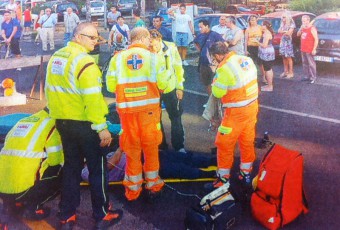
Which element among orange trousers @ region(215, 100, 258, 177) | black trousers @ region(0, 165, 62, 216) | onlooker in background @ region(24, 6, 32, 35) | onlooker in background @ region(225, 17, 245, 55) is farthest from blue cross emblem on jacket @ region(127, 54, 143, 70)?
Answer: onlooker in background @ region(24, 6, 32, 35)

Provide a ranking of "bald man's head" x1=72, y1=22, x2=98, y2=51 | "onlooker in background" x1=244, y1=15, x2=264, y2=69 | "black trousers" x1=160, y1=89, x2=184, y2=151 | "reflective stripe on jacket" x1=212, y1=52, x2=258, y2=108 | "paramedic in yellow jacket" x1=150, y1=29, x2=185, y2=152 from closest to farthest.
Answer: "bald man's head" x1=72, y1=22, x2=98, y2=51
"reflective stripe on jacket" x1=212, y1=52, x2=258, y2=108
"paramedic in yellow jacket" x1=150, y1=29, x2=185, y2=152
"black trousers" x1=160, y1=89, x2=184, y2=151
"onlooker in background" x1=244, y1=15, x2=264, y2=69

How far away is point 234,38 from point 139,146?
5.83 m

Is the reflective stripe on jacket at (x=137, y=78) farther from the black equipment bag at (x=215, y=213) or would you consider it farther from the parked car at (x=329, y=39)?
the parked car at (x=329, y=39)

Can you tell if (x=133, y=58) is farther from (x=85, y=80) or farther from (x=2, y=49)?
(x=2, y=49)

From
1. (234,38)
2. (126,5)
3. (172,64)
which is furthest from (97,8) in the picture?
(172,64)

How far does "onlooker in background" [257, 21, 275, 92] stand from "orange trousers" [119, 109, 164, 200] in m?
6.10

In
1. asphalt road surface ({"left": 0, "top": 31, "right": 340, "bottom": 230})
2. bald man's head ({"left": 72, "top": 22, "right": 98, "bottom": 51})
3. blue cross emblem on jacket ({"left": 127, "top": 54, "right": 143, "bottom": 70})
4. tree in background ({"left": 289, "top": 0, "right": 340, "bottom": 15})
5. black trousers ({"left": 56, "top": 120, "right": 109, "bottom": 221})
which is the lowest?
asphalt road surface ({"left": 0, "top": 31, "right": 340, "bottom": 230})

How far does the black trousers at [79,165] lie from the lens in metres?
4.60

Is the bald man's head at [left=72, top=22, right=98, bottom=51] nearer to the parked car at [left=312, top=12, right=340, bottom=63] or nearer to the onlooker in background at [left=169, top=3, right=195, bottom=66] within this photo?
the parked car at [left=312, top=12, right=340, bottom=63]

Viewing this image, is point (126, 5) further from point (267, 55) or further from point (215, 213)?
point (215, 213)

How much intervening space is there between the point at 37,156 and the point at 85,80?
0.97 m

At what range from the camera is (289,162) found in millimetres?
4918

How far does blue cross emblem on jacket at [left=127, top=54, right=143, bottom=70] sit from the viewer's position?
5098 millimetres

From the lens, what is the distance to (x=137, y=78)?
513 centimetres
